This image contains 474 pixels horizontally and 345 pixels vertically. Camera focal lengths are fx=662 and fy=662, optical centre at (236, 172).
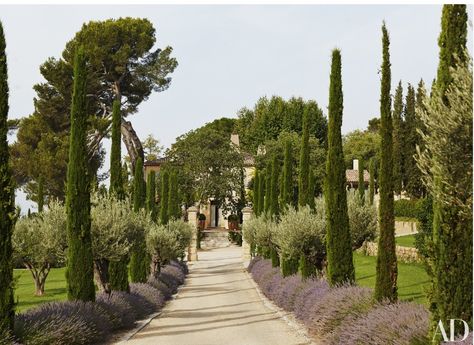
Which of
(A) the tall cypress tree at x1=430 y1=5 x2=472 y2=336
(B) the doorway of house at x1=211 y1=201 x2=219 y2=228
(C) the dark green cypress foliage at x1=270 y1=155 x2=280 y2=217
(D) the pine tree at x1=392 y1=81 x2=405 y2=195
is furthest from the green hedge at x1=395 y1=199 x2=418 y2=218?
(A) the tall cypress tree at x1=430 y1=5 x2=472 y2=336

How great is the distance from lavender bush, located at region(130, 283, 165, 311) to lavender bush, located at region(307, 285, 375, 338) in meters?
9.01

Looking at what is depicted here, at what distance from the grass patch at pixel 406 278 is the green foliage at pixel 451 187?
45.1 feet

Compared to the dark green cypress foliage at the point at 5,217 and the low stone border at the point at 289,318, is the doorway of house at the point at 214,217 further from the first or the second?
the dark green cypress foliage at the point at 5,217

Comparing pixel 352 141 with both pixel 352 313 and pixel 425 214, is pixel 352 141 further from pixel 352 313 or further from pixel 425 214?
pixel 352 313

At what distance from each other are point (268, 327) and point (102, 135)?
40210 mm

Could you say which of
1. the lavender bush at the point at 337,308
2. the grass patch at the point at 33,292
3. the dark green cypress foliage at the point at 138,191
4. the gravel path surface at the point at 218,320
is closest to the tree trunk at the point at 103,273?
the gravel path surface at the point at 218,320

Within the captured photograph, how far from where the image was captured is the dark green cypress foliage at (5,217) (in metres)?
14.2

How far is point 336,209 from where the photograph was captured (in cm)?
2112

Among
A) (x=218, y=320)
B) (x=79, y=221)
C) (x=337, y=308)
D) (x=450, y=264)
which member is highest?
(x=79, y=221)

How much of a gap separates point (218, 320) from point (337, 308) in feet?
22.1

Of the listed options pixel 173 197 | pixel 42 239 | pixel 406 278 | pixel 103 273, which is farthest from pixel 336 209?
pixel 173 197

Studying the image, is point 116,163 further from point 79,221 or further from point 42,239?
point 79,221

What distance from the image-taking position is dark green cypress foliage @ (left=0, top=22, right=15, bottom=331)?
46.7ft

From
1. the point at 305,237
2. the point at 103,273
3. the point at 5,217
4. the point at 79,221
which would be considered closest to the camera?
the point at 5,217
